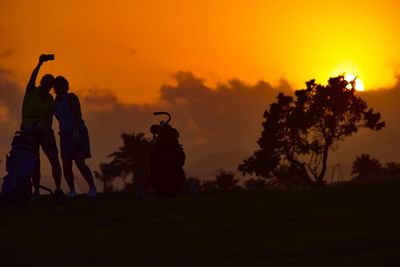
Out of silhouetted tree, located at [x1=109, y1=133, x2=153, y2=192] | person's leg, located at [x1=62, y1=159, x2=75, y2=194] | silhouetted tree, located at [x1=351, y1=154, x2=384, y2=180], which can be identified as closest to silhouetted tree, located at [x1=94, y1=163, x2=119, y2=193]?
silhouetted tree, located at [x1=109, y1=133, x2=153, y2=192]

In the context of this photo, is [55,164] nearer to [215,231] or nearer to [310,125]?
[215,231]

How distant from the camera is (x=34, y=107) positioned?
1686 cm

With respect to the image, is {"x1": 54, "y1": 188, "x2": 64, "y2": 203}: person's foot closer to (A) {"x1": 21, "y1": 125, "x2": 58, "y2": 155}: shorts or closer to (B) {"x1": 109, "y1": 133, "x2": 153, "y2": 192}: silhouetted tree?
(A) {"x1": 21, "y1": 125, "x2": 58, "y2": 155}: shorts

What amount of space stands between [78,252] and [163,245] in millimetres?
1015

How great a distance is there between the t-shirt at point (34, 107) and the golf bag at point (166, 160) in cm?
203

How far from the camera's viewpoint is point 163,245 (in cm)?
1086

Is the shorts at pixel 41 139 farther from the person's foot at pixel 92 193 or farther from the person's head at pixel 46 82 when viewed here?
the person's foot at pixel 92 193

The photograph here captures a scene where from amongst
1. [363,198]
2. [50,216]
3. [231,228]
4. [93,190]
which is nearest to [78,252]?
[231,228]

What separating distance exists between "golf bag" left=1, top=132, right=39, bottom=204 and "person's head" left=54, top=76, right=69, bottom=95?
4.54 feet

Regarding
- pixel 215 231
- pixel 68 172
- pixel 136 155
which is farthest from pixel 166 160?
pixel 136 155

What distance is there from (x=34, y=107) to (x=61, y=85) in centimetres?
84

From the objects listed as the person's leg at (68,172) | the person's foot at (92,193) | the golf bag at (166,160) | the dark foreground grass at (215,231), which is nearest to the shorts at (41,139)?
the person's leg at (68,172)

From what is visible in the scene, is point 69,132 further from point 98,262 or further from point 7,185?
point 98,262

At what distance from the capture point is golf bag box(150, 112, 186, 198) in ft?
56.2
